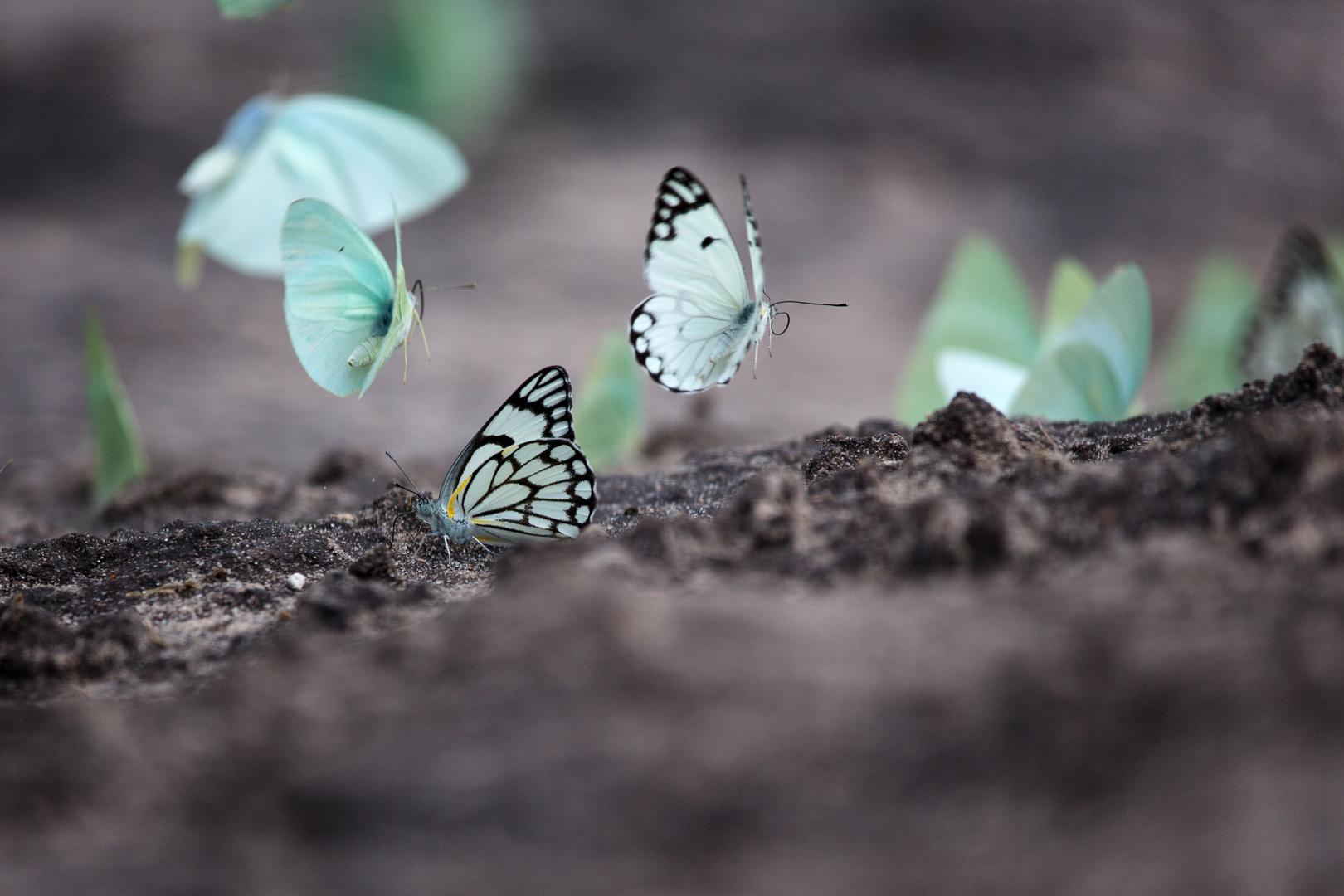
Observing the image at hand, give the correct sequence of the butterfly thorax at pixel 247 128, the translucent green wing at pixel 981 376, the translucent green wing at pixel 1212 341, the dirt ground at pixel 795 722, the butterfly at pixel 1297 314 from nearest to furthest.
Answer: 1. the dirt ground at pixel 795 722
2. the butterfly thorax at pixel 247 128
3. the translucent green wing at pixel 981 376
4. the butterfly at pixel 1297 314
5. the translucent green wing at pixel 1212 341

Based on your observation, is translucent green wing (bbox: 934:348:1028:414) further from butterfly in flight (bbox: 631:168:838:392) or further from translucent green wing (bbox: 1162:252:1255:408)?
translucent green wing (bbox: 1162:252:1255:408)

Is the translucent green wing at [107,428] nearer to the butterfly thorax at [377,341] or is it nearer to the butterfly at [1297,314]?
the butterfly thorax at [377,341]

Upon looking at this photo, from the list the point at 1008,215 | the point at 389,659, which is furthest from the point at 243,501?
the point at 1008,215

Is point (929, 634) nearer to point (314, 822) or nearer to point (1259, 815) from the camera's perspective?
point (1259, 815)

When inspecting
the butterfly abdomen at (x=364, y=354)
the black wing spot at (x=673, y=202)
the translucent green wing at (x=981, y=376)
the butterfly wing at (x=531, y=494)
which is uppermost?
the translucent green wing at (x=981, y=376)

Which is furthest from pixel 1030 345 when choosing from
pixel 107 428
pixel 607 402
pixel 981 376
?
pixel 107 428

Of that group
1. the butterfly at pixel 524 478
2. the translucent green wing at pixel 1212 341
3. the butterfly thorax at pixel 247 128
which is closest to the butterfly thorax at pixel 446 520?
the butterfly at pixel 524 478

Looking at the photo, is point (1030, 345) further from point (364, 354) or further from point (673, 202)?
point (364, 354)
